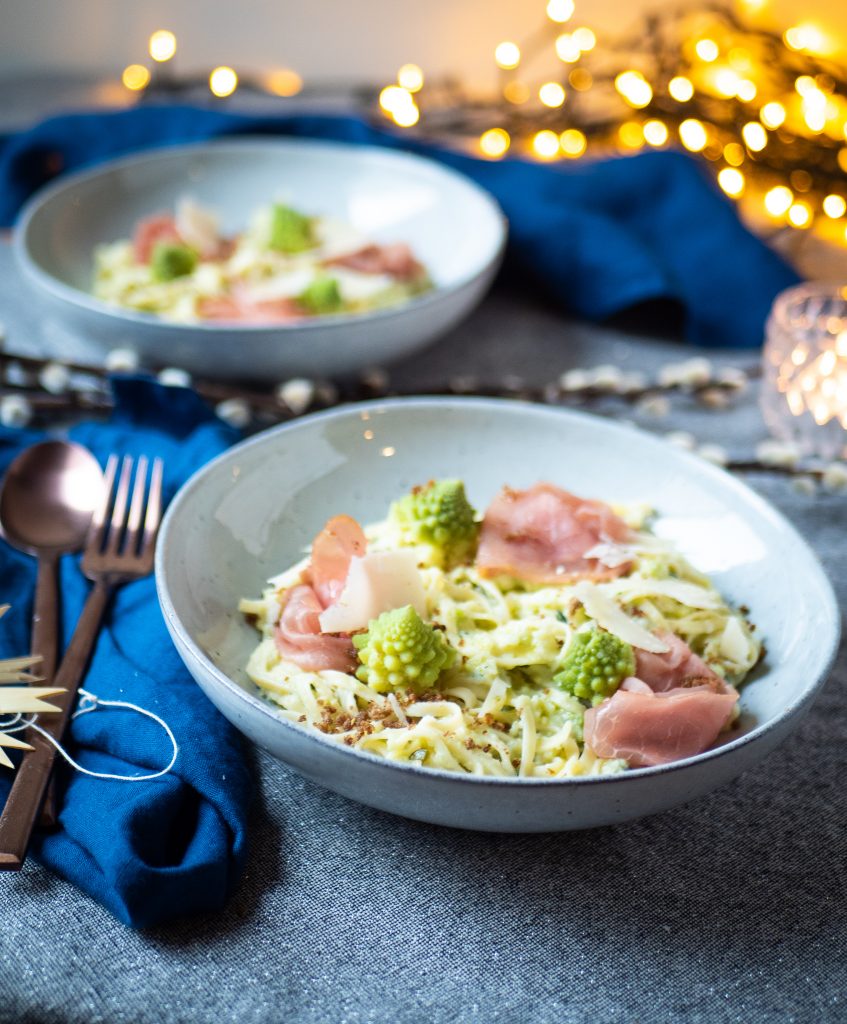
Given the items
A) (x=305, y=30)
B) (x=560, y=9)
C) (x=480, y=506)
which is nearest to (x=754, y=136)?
(x=560, y=9)

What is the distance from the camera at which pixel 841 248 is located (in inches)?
132

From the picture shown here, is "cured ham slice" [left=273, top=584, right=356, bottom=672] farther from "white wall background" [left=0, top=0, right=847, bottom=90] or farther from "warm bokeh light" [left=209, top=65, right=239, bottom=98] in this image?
"white wall background" [left=0, top=0, right=847, bottom=90]

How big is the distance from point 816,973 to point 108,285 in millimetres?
2088

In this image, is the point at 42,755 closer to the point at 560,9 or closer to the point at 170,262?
the point at 170,262

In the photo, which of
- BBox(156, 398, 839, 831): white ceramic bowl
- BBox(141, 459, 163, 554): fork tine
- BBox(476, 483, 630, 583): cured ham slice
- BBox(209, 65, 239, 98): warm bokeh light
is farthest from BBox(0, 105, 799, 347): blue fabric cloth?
BBox(141, 459, 163, 554): fork tine

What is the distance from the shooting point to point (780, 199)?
130 inches

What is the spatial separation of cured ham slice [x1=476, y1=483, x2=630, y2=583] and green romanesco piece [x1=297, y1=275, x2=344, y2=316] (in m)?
0.86

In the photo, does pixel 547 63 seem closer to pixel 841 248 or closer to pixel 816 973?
pixel 841 248

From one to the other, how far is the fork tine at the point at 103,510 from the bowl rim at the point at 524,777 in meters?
0.26

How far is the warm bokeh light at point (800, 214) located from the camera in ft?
10.8

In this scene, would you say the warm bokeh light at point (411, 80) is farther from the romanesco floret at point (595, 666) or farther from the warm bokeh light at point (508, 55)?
the romanesco floret at point (595, 666)

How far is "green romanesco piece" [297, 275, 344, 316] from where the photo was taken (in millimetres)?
2484

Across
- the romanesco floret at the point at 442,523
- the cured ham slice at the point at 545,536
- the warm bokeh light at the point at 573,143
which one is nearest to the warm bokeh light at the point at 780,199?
the warm bokeh light at the point at 573,143

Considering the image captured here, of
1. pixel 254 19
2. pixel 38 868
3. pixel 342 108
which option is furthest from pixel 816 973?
pixel 254 19
